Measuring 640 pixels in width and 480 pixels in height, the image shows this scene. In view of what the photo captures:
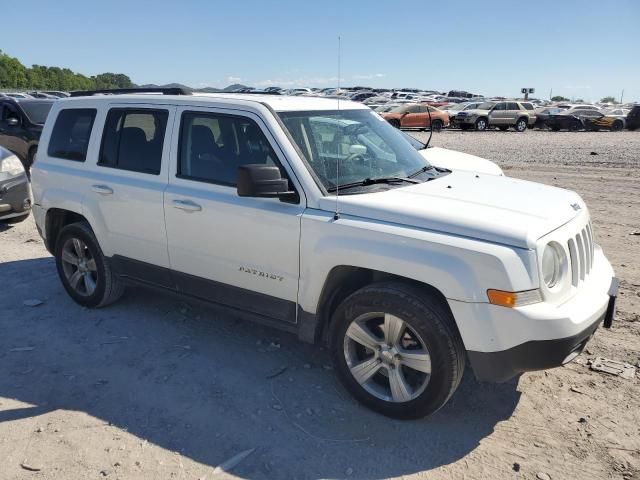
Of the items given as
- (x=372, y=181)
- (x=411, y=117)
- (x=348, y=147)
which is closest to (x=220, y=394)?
(x=372, y=181)

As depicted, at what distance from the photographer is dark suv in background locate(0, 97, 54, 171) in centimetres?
1234

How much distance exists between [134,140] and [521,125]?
2953 centimetres

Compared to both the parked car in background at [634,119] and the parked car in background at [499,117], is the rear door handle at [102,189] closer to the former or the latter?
the parked car in background at [499,117]

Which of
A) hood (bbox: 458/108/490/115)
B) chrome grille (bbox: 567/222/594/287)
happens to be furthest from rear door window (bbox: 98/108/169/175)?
hood (bbox: 458/108/490/115)

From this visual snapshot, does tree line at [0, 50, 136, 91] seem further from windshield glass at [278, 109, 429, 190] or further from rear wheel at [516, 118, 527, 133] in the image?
windshield glass at [278, 109, 429, 190]

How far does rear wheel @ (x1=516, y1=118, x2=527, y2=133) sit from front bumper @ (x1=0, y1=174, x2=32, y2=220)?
90.3 feet

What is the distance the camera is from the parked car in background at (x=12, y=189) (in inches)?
311

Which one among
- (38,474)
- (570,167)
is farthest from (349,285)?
(570,167)

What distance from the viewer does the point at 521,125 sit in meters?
30.7

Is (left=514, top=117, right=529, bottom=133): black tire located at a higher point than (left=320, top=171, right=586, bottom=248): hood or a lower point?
lower

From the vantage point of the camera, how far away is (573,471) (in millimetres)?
2992

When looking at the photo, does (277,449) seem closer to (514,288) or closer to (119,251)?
(514,288)

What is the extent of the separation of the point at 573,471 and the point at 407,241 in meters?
1.52

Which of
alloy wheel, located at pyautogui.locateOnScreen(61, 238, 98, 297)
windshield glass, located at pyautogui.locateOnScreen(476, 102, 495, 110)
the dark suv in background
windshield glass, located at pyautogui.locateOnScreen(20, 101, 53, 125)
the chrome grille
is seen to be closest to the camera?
the chrome grille
